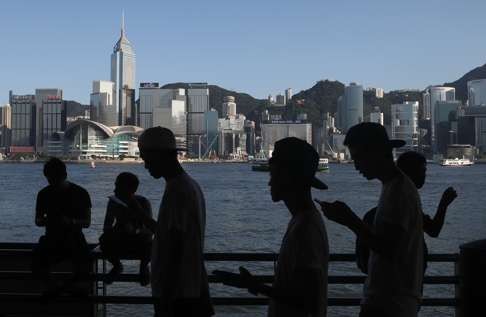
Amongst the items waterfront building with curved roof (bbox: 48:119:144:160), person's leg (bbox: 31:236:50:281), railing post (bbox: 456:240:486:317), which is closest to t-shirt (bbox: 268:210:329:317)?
railing post (bbox: 456:240:486:317)

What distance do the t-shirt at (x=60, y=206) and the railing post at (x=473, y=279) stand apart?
2.65 metres

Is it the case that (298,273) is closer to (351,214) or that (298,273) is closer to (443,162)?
(351,214)

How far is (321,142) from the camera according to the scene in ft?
648

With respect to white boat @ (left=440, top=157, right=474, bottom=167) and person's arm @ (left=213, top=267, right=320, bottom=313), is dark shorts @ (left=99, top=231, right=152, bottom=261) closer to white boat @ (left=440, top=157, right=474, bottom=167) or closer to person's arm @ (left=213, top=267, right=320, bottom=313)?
person's arm @ (left=213, top=267, right=320, bottom=313)

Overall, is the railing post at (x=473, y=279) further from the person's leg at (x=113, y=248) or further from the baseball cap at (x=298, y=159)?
the person's leg at (x=113, y=248)

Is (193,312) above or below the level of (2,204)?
above

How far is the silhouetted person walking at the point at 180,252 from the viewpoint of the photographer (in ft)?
9.19

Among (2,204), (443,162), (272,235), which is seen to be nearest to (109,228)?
(272,235)

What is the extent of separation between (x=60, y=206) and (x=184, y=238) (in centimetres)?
189

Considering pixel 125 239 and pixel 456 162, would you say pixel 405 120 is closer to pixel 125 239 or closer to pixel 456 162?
pixel 456 162

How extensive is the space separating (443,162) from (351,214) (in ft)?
549

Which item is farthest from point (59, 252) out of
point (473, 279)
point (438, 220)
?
point (473, 279)

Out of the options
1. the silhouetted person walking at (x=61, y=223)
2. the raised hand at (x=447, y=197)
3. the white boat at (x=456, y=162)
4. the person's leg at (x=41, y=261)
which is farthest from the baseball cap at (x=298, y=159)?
the white boat at (x=456, y=162)

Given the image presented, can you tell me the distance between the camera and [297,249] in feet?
7.27
